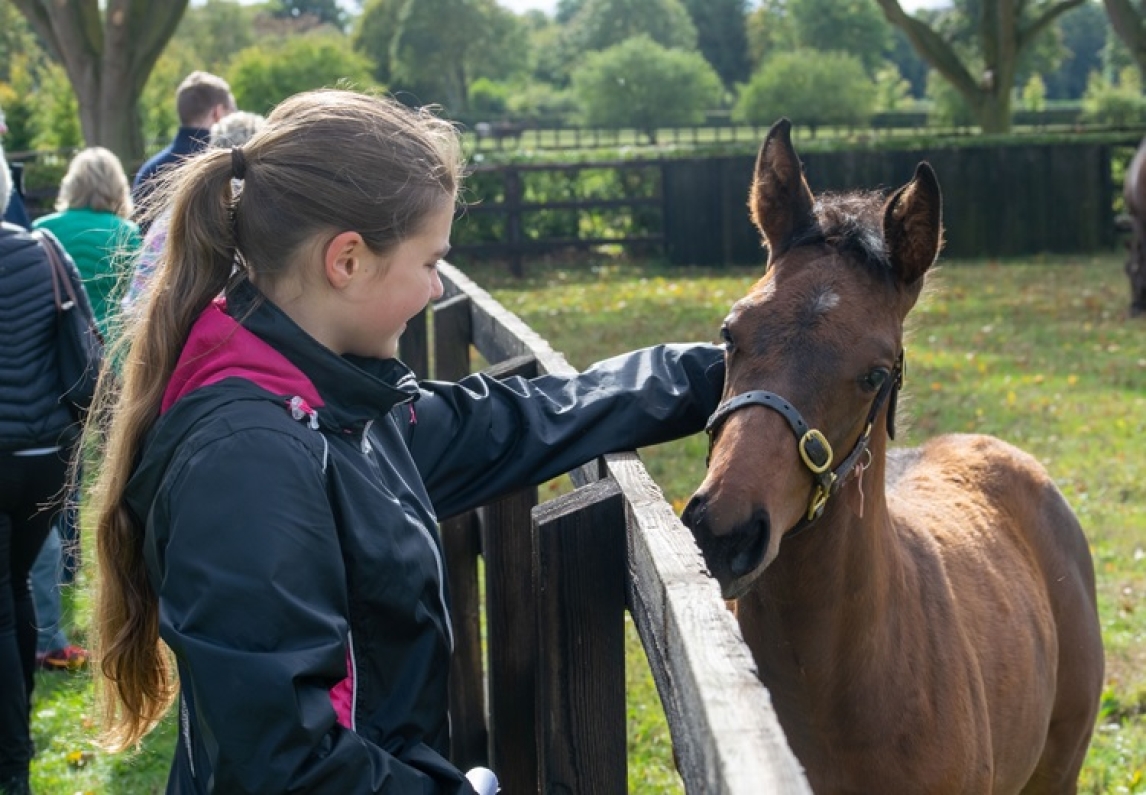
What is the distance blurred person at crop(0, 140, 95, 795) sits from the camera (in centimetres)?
461

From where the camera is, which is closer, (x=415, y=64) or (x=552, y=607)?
(x=552, y=607)

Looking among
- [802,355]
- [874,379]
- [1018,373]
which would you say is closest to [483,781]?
[802,355]

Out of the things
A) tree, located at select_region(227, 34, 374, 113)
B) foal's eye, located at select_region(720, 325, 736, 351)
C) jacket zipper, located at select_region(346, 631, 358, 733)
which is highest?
tree, located at select_region(227, 34, 374, 113)

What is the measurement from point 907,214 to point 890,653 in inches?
37.6

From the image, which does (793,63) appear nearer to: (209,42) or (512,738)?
(209,42)

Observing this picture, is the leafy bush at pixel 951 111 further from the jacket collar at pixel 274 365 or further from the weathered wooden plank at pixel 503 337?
the jacket collar at pixel 274 365

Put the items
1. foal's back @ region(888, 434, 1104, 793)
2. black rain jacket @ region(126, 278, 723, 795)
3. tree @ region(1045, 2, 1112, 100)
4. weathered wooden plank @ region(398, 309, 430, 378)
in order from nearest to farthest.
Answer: black rain jacket @ region(126, 278, 723, 795) < foal's back @ region(888, 434, 1104, 793) < weathered wooden plank @ region(398, 309, 430, 378) < tree @ region(1045, 2, 1112, 100)

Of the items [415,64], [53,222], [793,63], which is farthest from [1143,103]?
[53,222]

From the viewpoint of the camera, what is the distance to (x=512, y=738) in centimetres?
329

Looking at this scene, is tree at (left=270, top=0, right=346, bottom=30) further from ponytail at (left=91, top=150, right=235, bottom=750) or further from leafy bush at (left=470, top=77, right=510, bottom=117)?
ponytail at (left=91, top=150, right=235, bottom=750)

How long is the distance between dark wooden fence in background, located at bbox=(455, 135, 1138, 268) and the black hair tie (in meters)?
19.9

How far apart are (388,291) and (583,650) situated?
0.79 m

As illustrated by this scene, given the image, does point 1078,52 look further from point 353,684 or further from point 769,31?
point 353,684

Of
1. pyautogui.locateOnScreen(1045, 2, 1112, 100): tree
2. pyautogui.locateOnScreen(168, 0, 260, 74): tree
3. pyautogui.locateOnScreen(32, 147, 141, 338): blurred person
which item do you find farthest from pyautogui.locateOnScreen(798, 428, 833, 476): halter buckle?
pyautogui.locateOnScreen(1045, 2, 1112, 100): tree
